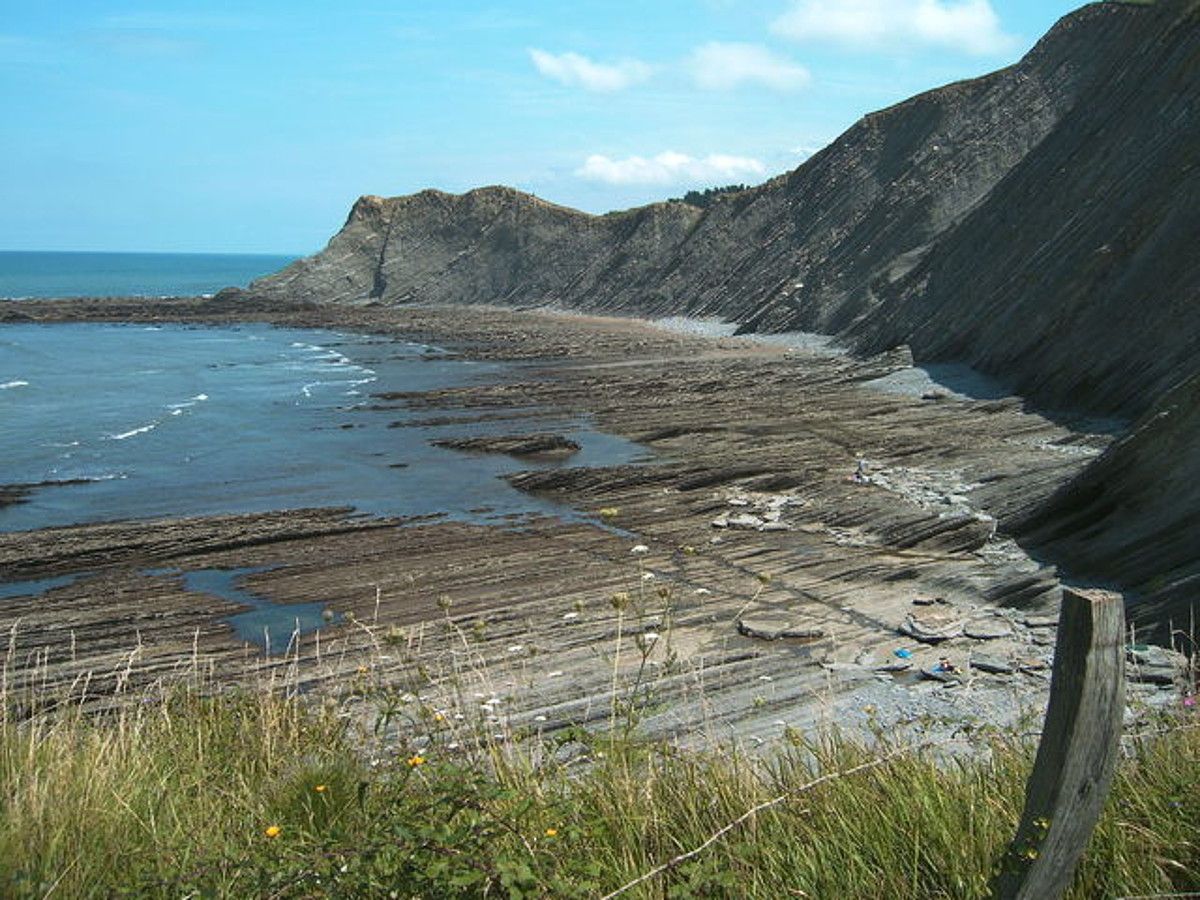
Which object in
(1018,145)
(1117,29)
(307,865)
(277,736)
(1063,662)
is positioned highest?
(1117,29)

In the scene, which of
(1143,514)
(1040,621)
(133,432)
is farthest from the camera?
(133,432)

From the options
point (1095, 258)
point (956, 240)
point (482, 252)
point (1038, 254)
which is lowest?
point (482, 252)

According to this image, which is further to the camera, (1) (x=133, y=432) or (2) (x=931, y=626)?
(1) (x=133, y=432)

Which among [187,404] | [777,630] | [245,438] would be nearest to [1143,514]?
[777,630]

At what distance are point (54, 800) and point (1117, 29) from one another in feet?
180

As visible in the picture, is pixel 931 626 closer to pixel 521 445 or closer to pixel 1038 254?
pixel 521 445

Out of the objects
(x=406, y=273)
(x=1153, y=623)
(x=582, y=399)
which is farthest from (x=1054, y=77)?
(x=406, y=273)

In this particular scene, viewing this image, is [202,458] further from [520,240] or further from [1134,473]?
[520,240]

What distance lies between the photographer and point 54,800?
15.5 feet

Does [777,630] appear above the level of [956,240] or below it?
below

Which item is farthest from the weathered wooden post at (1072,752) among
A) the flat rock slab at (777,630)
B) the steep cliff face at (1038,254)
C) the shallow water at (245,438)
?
the shallow water at (245,438)

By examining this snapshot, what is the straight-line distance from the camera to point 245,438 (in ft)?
113

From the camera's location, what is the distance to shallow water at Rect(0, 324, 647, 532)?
24.8 metres

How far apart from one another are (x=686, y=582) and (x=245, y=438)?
21.5 meters
